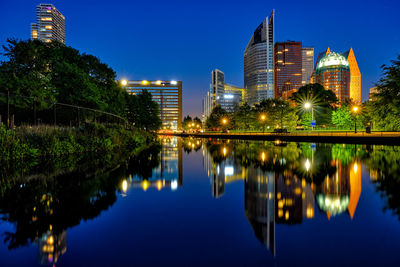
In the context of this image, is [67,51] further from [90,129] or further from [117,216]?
[117,216]

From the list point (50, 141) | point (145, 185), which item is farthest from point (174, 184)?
point (50, 141)

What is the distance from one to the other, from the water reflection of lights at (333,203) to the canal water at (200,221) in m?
0.02

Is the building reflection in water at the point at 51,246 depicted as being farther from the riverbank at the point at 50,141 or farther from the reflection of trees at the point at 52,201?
the riverbank at the point at 50,141

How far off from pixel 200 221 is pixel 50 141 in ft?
47.4

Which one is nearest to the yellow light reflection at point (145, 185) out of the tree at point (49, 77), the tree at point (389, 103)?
the tree at point (49, 77)

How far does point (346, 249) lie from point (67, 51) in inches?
1660

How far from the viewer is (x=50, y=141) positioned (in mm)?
16016

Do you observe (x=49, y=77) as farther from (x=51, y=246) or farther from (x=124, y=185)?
(x=51, y=246)

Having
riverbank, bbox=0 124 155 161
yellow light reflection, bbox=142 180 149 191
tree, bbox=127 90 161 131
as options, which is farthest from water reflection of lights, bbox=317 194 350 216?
tree, bbox=127 90 161 131

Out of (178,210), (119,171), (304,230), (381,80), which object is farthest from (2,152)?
(381,80)

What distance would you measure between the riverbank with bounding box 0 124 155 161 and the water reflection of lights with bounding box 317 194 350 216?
14770mm

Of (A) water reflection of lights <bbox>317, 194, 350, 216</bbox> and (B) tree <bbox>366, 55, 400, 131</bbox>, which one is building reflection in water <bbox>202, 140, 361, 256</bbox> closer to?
(A) water reflection of lights <bbox>317, 194, 350, 216</bbox>

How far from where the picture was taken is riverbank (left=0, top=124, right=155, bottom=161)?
540 inches

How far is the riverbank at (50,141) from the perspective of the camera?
13.7 meters
